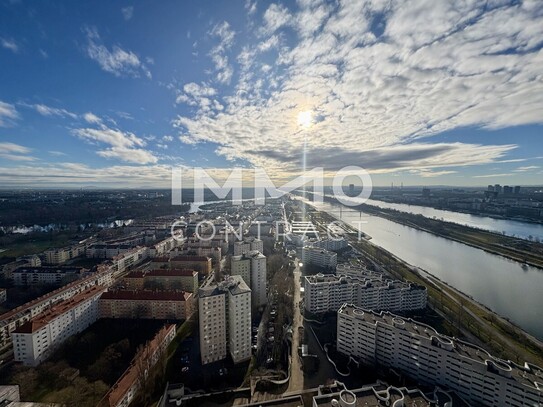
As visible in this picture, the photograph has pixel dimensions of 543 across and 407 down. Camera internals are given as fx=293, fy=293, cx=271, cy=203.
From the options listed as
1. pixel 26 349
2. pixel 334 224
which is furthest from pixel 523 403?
pixel 334 224

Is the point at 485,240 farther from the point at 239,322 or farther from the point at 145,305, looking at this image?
the point at 145,305

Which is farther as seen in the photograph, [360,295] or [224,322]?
[360,295]

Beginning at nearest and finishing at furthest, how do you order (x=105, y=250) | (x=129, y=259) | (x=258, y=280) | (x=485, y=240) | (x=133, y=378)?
(x=133, y=378) < (x=258, y=280) < (x=129, y=259) < (x=105, y=250) < (x=485, y=240)

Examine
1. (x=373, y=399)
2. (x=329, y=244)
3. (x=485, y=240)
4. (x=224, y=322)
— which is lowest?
(x=485, y=240)

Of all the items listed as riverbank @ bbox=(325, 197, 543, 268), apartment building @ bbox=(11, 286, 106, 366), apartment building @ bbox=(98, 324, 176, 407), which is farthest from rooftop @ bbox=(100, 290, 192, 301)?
riverbank @ bbox=(325, 197, 543, 268)

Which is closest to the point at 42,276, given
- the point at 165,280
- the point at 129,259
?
the point at 129,259

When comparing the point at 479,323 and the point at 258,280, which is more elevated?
the point at 258,280

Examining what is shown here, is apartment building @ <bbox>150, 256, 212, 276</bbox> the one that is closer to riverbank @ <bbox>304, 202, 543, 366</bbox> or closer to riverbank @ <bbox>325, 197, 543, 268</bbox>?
riverbank @ <bbox>304, 202, 543, 366</bbox>
